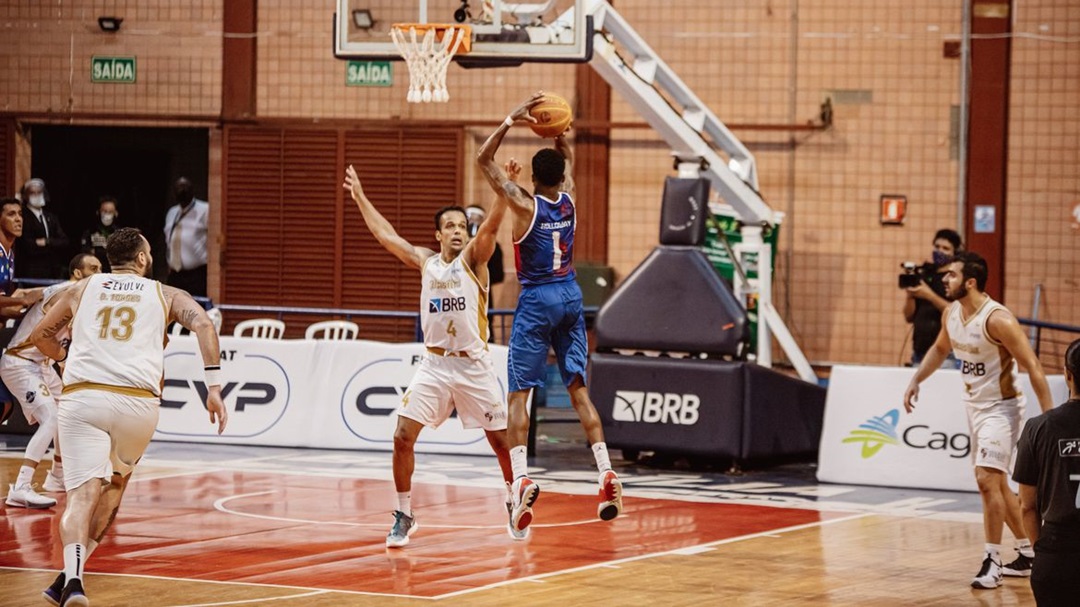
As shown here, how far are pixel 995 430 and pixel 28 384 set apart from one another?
6.96 metres

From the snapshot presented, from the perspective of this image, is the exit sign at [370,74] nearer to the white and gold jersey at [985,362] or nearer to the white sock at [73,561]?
the white and gold jersey at [985,362]

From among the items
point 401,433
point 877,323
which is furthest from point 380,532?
point 877,323

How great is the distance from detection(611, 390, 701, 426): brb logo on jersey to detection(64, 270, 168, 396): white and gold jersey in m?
6.94

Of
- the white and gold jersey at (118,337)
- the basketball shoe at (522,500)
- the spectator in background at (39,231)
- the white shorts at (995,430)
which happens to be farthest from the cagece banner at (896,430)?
the spectator in background at (39,231)

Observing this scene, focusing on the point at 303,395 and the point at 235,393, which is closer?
the point at 303,395

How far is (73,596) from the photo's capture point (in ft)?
25.1

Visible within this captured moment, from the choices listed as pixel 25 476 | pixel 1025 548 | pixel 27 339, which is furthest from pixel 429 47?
pixel 1025 548

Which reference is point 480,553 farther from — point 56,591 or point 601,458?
point 56,591

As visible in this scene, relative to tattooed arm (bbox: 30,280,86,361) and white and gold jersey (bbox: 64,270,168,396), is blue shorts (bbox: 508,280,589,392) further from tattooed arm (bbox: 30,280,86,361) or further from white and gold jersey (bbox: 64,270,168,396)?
→ tattooed arm (bbox: 30,280,86,361)

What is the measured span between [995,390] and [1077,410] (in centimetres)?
351

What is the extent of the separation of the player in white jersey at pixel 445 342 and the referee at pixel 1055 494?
169 inches

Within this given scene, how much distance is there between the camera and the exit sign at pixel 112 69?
21500 millimetres

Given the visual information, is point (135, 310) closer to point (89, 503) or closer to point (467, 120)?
point (89, 503)

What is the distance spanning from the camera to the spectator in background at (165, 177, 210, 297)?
20.2 metres
